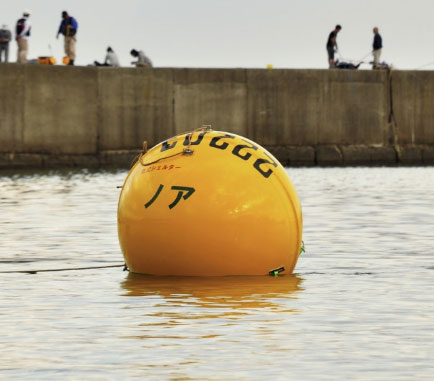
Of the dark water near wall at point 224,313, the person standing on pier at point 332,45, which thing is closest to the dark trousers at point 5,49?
the person standing on pier at point 332,45

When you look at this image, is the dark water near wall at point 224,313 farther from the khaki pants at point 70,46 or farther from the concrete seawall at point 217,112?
the concrete seawall at point 217,112

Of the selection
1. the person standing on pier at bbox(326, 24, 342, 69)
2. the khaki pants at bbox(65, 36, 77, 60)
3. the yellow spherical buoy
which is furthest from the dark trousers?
the yellow spherical buoy

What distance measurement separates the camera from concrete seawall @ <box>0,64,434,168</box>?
37.0 meters

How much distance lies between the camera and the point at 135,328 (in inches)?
347

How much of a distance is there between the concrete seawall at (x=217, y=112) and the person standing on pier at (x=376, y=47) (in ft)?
1.17

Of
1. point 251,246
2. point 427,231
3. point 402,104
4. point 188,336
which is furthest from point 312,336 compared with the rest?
point 402,104

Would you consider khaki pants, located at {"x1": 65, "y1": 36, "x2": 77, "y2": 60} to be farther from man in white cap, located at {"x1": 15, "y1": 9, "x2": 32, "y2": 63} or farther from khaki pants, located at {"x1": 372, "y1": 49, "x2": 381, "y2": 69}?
khaki pants, located at {"x1": 372, "y1": 49, "x2": 381, "y2": 69}

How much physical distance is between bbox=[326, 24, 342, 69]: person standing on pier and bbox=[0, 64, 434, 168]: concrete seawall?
558 millimetres

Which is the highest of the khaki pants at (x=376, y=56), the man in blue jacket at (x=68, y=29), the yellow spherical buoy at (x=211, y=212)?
the man in blue jacket at (x=68, y=29)

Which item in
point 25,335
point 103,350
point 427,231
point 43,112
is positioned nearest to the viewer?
point 103,350

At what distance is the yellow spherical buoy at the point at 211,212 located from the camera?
1137cm

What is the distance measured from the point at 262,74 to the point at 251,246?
94.2ft

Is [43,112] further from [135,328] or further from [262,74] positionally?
[135,328]

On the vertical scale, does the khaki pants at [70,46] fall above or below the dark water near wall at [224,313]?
above
